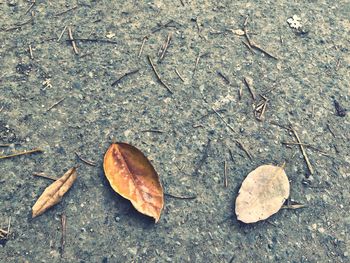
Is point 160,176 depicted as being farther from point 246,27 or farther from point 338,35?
point 338,35

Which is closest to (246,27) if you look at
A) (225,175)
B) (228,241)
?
(225,175)

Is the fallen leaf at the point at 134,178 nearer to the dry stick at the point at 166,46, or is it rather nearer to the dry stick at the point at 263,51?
the dry stick at the point at 166,46

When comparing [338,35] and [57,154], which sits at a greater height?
[338,35]

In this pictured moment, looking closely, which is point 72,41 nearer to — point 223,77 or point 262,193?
point 223,77

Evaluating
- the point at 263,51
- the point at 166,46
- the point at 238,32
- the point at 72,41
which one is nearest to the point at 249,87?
the point at 263,51

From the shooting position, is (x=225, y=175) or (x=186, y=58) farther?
(x=186, y=58)

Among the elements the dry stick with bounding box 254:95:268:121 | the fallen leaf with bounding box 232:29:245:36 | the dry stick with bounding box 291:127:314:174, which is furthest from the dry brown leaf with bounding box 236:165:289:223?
the fallen leaf with bounding box 232:29:245:36
